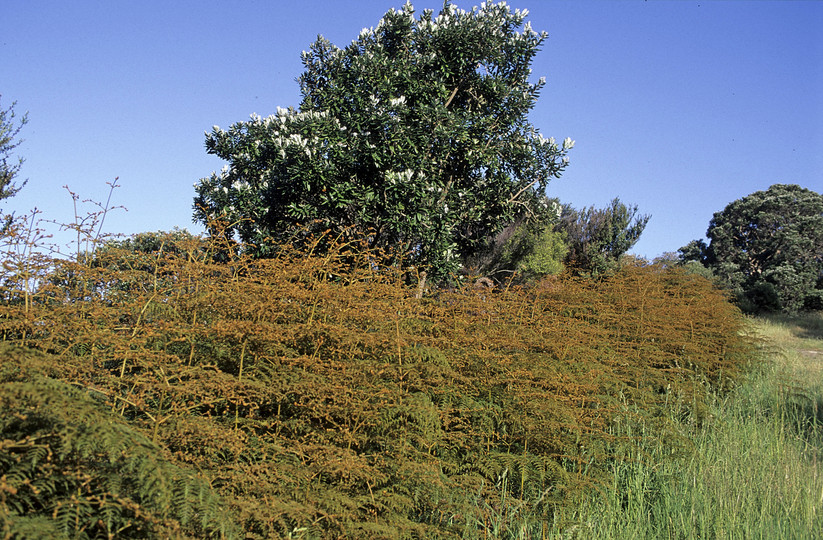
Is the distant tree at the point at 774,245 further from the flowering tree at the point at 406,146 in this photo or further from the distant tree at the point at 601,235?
the flowering tree at the point at 406,146

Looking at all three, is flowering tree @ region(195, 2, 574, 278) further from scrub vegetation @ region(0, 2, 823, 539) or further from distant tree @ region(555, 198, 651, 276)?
distant tree @ region(555, 198, 651, 276)

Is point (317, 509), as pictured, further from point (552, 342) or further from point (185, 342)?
point (552, 342)

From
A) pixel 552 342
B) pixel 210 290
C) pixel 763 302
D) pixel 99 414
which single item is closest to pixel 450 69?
pixel 552 342

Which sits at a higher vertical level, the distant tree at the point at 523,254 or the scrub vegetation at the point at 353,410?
the distant tree at the point at 523,254

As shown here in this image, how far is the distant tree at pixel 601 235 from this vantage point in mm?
20562

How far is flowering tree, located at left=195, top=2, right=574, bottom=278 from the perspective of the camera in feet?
33.7

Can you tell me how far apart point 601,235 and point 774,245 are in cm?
1725

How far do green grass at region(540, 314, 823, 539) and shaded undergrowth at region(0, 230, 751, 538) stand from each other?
0.20m

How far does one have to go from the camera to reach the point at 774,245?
32.1 metres

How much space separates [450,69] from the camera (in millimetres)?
11875

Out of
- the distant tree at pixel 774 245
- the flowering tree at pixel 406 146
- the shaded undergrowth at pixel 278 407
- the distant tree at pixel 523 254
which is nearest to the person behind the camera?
the shaded undergrowth at pixel 278 407

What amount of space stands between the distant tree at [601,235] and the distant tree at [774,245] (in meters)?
9.15

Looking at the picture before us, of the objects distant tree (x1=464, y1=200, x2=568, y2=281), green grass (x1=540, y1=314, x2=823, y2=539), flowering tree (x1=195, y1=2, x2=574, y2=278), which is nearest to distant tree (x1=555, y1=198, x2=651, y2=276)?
distant tree (x1=464, y1=200, x2=568, y2=281)

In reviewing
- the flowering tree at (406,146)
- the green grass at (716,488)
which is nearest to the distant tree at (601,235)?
the flowering tree at (406,146)
